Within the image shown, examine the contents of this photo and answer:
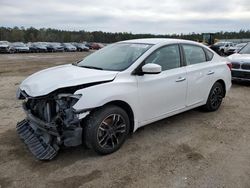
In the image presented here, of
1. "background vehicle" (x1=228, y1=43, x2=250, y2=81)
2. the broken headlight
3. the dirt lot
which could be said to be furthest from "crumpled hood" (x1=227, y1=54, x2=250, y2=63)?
the broken headlight

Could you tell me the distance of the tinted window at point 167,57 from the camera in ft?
15.3

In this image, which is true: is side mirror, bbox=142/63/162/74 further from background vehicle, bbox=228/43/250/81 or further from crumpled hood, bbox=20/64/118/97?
background vehicle, bbox=228/43/250/81

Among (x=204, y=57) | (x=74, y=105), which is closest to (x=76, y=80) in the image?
(x=74, y=105)

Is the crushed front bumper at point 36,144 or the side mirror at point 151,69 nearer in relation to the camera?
the crushed front bumper at point 36,144

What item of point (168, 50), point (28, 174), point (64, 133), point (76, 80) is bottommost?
point (28, 174)

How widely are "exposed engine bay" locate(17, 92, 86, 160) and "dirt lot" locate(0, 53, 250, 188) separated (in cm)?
18

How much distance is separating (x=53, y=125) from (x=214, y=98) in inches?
147

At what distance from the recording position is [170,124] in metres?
5.39

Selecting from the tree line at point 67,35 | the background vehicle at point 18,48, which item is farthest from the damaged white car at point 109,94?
the tree line at point 67,35

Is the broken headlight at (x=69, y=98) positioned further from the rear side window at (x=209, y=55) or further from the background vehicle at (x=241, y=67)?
the background vehicle at (x=241, y=67)

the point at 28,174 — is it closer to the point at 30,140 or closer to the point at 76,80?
the point at 30,140

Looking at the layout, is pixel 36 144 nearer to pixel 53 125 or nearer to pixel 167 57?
pixel 53 125

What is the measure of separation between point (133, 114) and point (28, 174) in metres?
1.68

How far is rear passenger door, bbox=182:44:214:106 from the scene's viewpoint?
5.27 meters
